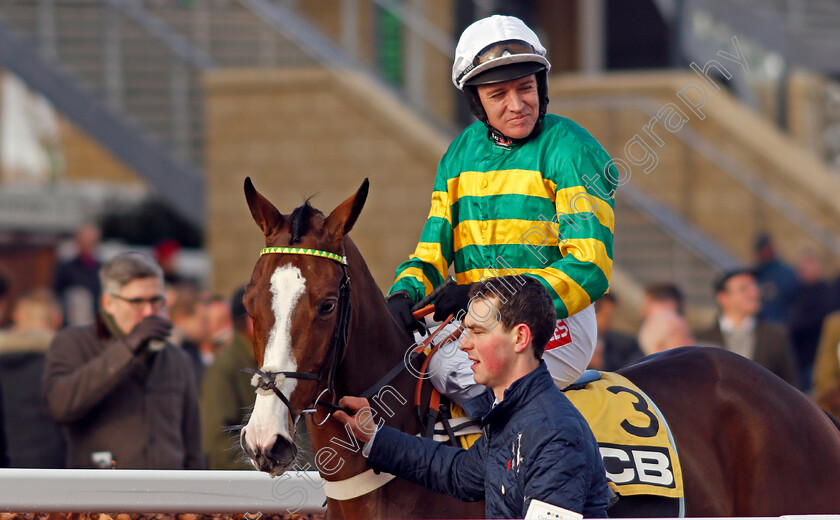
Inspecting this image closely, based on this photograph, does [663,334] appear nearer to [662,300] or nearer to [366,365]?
[662,300]

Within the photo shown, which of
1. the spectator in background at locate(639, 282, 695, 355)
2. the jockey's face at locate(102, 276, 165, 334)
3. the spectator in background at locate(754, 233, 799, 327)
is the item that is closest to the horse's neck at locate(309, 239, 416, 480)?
the jockey's face at locate(102, 276, 165, 334)

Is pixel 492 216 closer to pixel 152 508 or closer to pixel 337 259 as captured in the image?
pixel 337 259

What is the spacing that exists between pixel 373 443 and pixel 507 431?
0.47m

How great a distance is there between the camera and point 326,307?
2.92 meters

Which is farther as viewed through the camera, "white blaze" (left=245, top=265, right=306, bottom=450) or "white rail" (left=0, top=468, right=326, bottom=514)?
"white rail" (left=0, top=468, right=326, bottom=514)

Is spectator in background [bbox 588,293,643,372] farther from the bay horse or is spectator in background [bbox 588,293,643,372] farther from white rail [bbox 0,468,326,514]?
white rail [bbox 0,468,326,514]

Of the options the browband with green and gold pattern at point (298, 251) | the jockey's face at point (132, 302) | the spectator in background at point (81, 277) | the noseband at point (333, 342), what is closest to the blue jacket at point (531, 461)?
the noseband at point (333, 342)

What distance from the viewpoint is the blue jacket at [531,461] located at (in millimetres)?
2465

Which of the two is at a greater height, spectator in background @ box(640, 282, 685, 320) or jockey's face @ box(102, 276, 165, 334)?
jockey's face @ box(102, 276, 165, 334)

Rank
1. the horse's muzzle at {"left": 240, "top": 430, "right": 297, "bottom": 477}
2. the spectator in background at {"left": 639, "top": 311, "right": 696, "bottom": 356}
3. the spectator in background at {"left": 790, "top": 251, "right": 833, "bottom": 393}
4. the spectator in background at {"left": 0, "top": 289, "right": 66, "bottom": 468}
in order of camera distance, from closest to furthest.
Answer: the horse's muzzle at {"left": 240, "top": 430, "right": 297, "bottom": 477}, the spectator in background at {"left": 0, "top": 289, "right": 66, "bottom": 468}, the spectator in background at {"left": 639, "top": 311, "right": 696, "bottom": 356}, the spectator in background at {"left": 790, "top": 251, "right": 833, "bottom": 393}

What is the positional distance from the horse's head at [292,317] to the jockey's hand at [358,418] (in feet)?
0.17

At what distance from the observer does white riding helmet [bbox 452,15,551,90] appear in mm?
3283

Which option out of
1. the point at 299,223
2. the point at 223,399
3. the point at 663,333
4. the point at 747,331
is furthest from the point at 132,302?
the point at 747,331

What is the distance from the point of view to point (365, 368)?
10.3ft
